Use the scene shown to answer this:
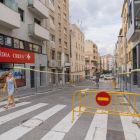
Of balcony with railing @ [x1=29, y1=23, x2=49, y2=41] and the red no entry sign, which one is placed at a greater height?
balcony with railing @ [x1=29, y1=23, x2=49, y2=41]

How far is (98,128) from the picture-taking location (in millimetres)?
4172

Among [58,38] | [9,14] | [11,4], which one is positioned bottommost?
[9,14]

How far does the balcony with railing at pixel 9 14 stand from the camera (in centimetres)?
1116

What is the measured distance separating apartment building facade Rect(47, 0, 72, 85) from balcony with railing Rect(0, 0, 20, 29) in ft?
28.2

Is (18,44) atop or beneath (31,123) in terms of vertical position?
atop

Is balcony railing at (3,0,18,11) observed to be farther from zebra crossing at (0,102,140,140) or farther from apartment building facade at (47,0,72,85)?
zebra crossing at (0,102,140,140)

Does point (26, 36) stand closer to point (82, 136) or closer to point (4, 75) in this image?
point (4, 75)

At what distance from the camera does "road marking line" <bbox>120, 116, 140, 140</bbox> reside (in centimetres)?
361

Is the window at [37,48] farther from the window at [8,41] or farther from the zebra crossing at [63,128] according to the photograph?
the zebra crossing at [63,128]

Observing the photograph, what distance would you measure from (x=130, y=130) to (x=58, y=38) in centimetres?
2226

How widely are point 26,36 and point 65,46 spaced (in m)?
13.4

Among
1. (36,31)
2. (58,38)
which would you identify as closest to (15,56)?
(36,31)

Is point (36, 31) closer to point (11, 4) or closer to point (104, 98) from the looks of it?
point (11, 4)

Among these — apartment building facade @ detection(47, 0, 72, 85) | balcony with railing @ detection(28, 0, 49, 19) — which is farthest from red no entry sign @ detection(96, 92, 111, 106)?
balcony with railing @ detection(28, 0, 49, 19)
